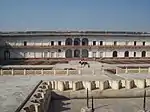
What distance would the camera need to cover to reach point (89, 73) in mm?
25859

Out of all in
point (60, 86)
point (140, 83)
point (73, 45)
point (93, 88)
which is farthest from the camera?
point (73, 45)

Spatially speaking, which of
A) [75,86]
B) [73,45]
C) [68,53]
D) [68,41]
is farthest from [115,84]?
[68,41]

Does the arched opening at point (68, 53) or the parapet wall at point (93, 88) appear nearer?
the parapet wall at point (93, 88)

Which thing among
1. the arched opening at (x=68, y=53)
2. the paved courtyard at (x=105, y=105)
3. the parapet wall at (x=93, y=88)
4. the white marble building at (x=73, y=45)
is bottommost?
the paved courtyard at (x=105, y=105)

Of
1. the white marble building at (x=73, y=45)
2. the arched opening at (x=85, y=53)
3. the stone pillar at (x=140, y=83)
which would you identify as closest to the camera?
the stone pillar at (x=140, y=83)

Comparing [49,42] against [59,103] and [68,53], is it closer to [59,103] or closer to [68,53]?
[68,53]

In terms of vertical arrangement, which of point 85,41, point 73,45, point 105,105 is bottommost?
point 105,105

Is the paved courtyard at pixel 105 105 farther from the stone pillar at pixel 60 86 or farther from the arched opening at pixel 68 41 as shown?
the arched opening at pixel 68 41

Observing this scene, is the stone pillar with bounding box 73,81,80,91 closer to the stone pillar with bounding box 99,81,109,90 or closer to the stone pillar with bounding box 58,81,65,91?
the stone pillar with bounding box 58,81,65,91

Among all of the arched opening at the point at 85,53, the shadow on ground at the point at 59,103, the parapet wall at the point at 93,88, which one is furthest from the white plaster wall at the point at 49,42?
the shadow on ground at the point at 59,103

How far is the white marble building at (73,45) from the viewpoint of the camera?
158ft

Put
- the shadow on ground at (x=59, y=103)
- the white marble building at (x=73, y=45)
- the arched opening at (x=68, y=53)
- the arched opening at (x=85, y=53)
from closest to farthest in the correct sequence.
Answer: the shadow on ground at (x=59, y=103) → the white marble building at (x=73, y=45) → the arched opening at (x=85, y=53) → the arched opening at (x=68, y=53)

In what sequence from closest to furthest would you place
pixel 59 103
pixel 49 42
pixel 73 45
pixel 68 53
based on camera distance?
pixel 59 103 → pixel 73 45 → pixel 49 42 → pixel 68 53

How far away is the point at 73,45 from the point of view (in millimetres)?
48719
